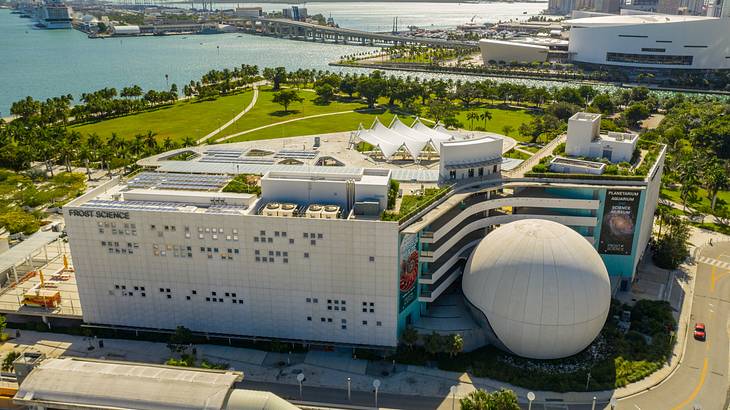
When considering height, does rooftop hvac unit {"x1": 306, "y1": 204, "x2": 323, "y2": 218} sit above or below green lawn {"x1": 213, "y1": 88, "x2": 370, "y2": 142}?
above

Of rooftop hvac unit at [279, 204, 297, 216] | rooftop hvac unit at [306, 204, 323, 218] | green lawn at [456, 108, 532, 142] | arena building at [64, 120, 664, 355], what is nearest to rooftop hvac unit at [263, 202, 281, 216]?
arena building at [64, 120, 664, 355]

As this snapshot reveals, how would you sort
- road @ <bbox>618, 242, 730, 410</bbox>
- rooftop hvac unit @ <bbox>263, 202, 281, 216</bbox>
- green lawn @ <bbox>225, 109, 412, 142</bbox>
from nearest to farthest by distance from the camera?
road @ <bbox>618, 242, 730, 410</bbox> < rooftop hvac unit @ <bbox>263, 202, 281, 216</bbox> < green lawn @ <bbox>225, 109, 412, 142</bbox>

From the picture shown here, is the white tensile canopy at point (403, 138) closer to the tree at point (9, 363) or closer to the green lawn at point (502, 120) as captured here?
the green lawn at point (502, 120)

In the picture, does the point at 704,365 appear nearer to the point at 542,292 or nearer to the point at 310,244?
the point at 542,292

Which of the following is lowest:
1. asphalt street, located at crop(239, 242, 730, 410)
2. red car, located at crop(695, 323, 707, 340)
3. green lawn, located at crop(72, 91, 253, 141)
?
asphalt street, located at crop(239, 242, 730, 410)

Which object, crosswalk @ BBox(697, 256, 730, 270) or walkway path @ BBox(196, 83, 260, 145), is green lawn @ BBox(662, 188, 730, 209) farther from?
walkway path @ BBox(196, 83, 260, 145)

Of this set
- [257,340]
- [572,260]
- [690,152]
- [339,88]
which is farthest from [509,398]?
[339,88]

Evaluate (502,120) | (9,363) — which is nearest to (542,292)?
(9,363)
